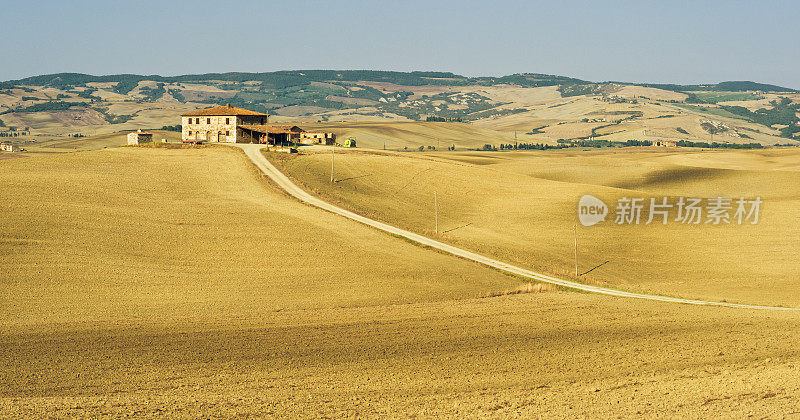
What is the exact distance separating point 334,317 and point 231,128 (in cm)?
8314

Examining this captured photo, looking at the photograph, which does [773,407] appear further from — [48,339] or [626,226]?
[626,226]

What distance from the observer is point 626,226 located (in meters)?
75.6

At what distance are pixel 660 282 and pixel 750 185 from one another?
59.4 meters

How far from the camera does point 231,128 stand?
4614 inches

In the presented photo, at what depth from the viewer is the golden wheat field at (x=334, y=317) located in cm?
2712

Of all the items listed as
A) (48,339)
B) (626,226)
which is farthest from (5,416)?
(626,226)

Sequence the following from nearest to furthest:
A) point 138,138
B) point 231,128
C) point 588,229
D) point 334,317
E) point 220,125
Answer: point 334,317 < point 588,229 < point 138,138 < point 231,128 < point 220,125

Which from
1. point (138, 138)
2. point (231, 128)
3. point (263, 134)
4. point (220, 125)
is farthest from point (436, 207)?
point (138, 138)

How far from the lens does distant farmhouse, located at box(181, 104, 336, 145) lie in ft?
384

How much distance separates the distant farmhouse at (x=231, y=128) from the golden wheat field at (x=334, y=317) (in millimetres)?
37377

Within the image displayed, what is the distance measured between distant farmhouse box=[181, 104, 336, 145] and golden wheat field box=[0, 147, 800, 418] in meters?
37.4

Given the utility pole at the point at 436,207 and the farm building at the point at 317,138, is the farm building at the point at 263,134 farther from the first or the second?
the utility pole at the point at 436,207

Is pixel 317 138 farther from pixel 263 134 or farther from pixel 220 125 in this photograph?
pixel 220 125

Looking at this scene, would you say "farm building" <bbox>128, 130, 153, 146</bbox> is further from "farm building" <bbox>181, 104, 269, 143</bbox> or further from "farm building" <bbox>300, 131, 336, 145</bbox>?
"farm building" <bbox>300, 131, 336, 145</bbox>
